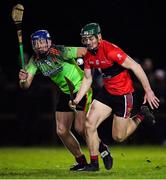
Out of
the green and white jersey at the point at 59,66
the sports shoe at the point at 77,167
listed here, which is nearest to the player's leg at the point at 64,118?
the green and white jersey at the point at 59,66

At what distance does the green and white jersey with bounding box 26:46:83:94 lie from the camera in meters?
14.9

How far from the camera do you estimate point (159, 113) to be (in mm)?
22766

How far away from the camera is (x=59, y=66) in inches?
587

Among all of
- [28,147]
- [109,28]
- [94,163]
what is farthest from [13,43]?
[94,163]

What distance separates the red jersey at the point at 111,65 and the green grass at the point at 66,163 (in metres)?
1.31

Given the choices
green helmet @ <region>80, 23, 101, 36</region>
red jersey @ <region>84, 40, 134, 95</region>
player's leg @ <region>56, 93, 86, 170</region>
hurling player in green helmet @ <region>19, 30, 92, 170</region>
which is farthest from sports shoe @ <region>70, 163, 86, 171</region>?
green helmet @ <region>80, 23, 101, 36</region>

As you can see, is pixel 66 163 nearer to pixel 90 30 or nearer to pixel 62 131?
pixel 62 131

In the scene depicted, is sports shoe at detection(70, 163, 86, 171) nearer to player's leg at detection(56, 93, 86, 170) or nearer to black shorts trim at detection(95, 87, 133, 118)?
player's leg at detection(56, 93, 86, 170)

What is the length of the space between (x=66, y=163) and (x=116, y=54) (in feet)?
11.2

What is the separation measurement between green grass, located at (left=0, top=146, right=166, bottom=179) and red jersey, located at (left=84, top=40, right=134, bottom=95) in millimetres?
1313

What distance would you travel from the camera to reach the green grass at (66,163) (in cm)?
1377

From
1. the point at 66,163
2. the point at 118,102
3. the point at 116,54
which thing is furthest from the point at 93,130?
the point at 66,163

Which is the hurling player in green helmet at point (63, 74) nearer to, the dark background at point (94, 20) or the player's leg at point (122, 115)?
the player's leg at point (122, 115)

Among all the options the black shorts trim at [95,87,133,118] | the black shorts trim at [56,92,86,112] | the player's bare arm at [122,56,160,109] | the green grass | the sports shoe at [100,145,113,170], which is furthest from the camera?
the black shorts trim at [56,92,86,112]
